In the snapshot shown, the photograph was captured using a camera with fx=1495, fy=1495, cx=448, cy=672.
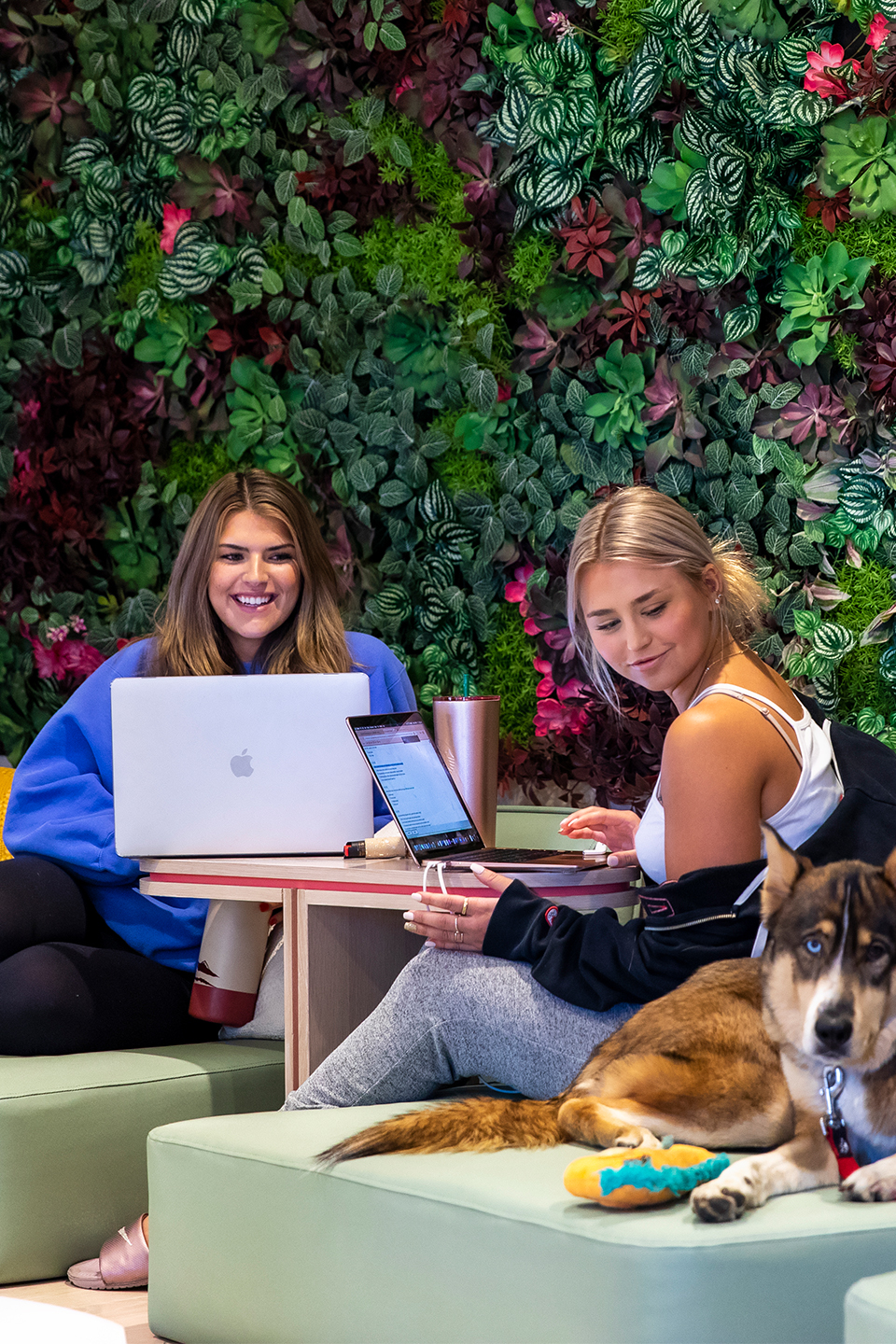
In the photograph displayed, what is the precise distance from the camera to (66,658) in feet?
12.8

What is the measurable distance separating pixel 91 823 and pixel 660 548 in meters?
1.22

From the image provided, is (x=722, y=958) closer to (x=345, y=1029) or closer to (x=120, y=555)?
(x=345, y=1029)

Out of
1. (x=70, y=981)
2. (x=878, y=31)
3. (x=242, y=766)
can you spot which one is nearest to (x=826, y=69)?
(x=878, y=31)

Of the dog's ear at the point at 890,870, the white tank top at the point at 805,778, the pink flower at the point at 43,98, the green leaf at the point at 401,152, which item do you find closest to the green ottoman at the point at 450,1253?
the dog's ear at the point at 890,870

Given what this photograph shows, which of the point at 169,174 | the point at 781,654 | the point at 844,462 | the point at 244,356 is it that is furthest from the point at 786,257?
the point at 169,174

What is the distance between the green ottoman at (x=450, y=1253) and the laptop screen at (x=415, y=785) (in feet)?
1.34

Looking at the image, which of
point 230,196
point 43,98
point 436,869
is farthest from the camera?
point 43,98

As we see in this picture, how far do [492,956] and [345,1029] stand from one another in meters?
0.45

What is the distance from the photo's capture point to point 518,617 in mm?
3312

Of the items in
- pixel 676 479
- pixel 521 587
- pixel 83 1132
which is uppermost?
pixel 676 479

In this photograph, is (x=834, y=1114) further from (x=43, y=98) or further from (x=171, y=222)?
(x=43, y=98)

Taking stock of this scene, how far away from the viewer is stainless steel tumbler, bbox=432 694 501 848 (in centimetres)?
238

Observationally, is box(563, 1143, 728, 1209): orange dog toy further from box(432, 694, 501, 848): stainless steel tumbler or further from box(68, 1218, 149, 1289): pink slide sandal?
box(68, 1218, 149, 1289): pink slide sandal

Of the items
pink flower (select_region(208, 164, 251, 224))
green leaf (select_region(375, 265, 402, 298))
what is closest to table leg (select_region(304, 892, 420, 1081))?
green leaf (select_region(375, 265, 402, 298))
